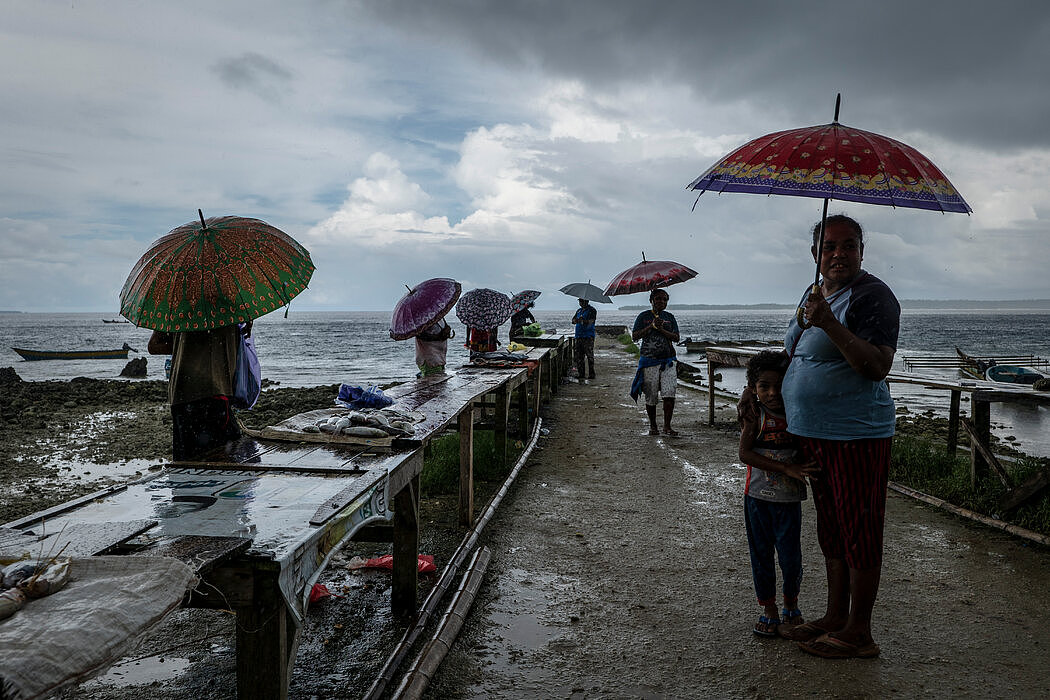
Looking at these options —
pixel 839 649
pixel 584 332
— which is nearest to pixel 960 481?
pixel 839 649

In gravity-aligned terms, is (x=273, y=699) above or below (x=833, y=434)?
below

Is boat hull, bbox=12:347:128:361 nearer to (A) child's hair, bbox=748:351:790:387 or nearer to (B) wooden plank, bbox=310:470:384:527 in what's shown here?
(B) wooden plank, bbox=310:470:384:527

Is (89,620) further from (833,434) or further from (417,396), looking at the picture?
(417,396)

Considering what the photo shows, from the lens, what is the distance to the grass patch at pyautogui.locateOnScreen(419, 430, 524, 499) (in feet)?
22.0

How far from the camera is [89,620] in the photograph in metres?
1.55

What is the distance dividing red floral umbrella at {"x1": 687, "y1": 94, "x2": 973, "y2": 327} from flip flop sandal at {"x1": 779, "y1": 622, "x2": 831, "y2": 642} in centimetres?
151

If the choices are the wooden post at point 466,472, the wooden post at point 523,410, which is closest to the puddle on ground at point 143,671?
the wooden post at point 466,472

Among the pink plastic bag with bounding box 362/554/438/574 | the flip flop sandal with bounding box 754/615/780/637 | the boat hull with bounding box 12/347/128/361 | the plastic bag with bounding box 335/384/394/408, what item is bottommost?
the boat hull with bounding box 12/347/128/361

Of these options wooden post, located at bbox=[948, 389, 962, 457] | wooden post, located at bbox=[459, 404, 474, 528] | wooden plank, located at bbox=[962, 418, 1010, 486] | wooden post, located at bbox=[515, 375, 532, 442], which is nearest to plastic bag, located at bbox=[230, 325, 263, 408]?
wooden post, located at bbox=[459, 404, 474, 528]

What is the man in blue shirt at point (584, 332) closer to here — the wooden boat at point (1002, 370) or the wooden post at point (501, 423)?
the wooden post at point (501, 423)

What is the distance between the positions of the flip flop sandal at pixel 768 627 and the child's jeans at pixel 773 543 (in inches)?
3.5

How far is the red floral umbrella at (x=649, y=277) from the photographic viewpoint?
360 inches

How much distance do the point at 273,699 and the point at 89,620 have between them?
0.84m

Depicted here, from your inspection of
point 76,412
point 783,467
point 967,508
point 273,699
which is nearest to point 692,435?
point 967,508
